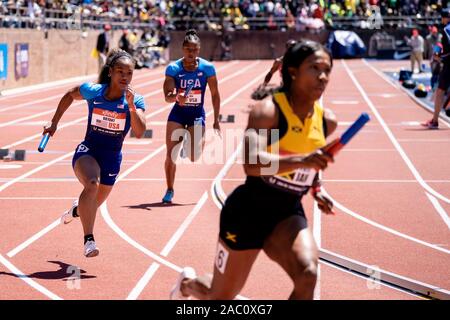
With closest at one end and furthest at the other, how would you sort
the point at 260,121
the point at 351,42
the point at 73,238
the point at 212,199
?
the point at 260,121 → the point at 73,238 → the point at 212,199 → the point at 351,42

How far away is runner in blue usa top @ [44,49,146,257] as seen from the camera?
9359 millimetres

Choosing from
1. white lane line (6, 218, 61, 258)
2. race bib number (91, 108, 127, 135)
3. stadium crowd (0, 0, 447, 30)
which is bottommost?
stadium crowd (0, 0, 447, 30)

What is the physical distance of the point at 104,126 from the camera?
9.63m

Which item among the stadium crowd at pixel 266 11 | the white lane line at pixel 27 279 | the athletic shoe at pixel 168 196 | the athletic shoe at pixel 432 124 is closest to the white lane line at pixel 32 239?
the white lane line at pixel 27 279

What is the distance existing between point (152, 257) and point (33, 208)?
3461mm

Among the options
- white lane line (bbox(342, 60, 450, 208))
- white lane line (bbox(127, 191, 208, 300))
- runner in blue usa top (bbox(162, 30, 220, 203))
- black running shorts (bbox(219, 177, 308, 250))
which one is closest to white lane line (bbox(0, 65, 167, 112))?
white lane line (bbox(342, 60, 450, 208))

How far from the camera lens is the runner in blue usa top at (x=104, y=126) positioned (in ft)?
30.7

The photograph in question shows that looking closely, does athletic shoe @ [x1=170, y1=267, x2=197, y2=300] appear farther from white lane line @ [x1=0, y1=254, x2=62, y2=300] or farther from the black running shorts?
white lane line @ [x1=0, y1=254, x2=62, y2=300]

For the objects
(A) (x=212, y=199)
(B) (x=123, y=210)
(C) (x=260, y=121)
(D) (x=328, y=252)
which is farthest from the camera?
Result: (A) (x=212, y=199)

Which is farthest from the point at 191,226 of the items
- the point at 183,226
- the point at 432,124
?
the point at 432,124

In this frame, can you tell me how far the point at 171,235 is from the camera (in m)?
11.0

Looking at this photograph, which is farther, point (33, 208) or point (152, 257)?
point (33, 208)
